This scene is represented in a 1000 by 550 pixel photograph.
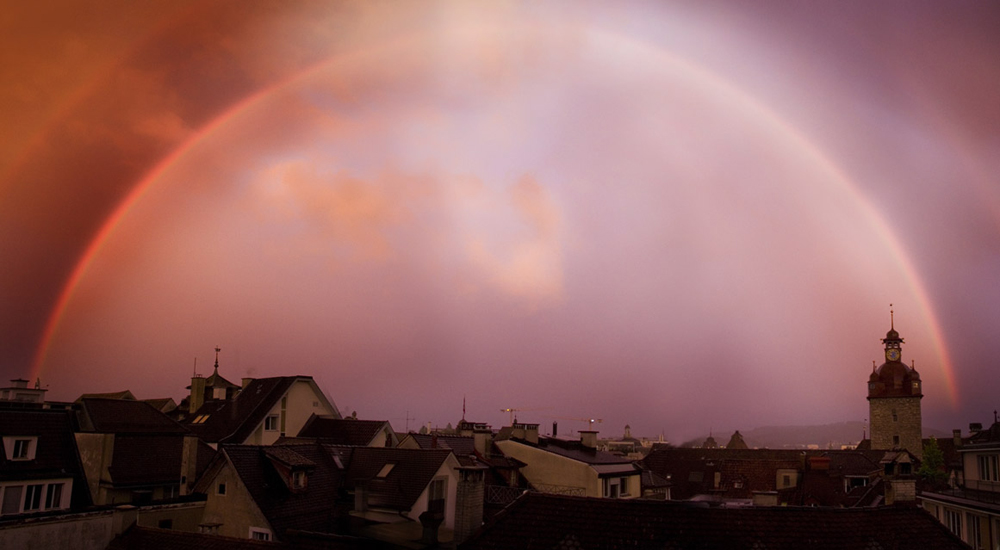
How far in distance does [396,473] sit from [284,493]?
6903 millimetres

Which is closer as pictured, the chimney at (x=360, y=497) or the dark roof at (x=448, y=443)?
the chimney at (x=360, y=497)

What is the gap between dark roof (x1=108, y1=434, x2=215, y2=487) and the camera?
4616 centimetres

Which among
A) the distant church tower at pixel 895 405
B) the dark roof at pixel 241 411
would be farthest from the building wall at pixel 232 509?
the distant church tower at pixel 895 405

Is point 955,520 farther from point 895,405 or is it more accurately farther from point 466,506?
point 895,405

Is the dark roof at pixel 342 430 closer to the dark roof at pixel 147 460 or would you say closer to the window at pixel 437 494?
the dark roof at pixel 147 460

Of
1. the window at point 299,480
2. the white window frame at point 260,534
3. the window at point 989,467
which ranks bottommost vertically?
the white window frame at point 260,534

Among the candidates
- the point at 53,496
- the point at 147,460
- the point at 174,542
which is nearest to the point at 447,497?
the point at 174,542

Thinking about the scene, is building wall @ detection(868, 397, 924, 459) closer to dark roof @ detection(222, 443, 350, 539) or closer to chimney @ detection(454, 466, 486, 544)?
dark roof @ detection(222, 443, 350, 539)

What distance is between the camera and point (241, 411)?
61.7 m

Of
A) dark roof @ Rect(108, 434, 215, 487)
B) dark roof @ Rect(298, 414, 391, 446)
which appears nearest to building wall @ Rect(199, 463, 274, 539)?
dark roof @ Rect(108, 434, 215, 487)

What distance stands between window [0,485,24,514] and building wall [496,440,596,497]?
31.2 metres

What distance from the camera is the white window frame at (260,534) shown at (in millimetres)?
35531

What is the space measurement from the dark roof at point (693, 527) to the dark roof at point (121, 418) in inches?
1351

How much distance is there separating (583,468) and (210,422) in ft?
105
